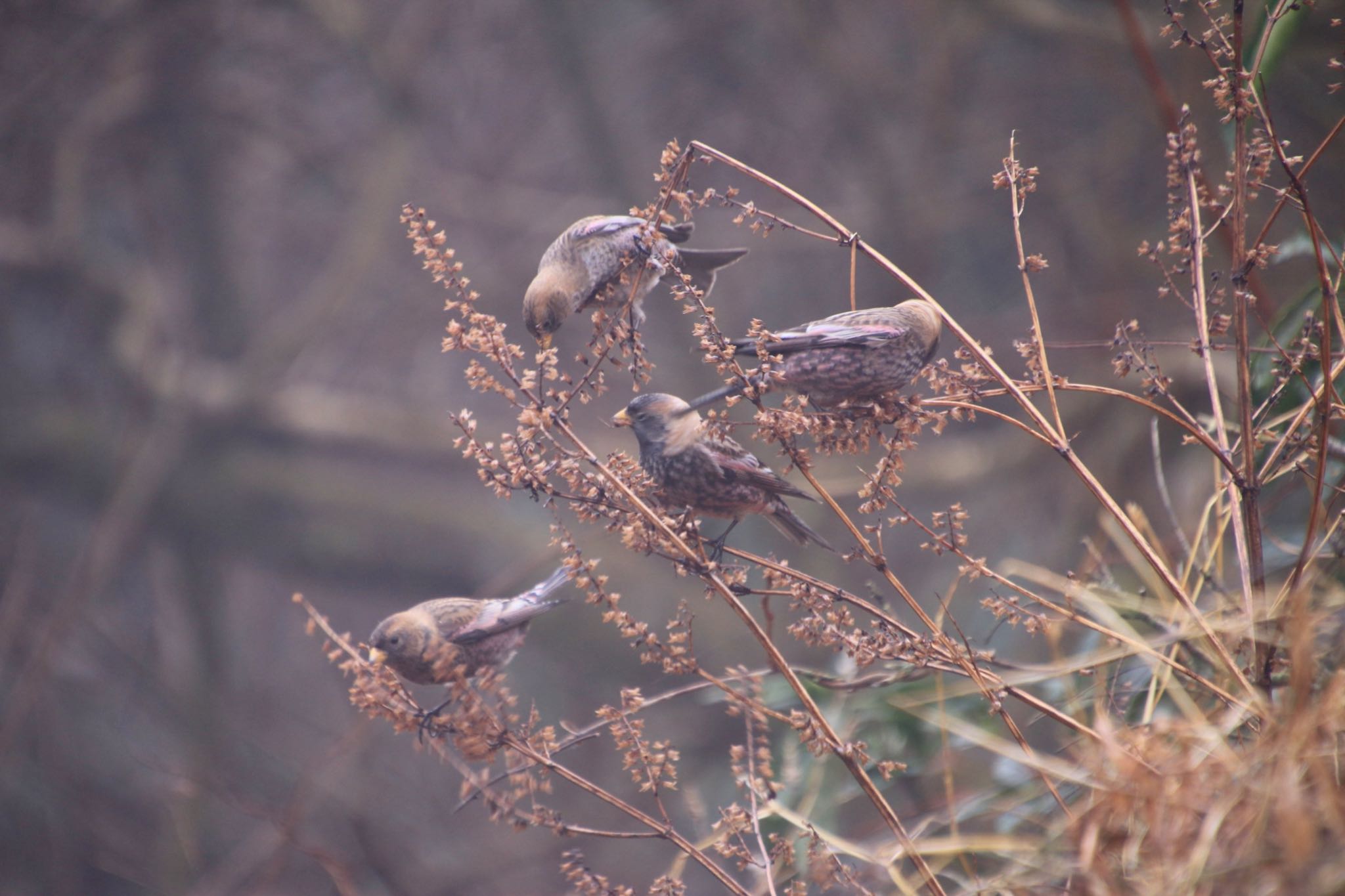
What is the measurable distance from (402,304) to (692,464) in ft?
12.7

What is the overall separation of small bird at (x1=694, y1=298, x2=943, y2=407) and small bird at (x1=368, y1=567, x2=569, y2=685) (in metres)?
0.41

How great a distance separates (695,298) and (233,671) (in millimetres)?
4061

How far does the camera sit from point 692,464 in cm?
132

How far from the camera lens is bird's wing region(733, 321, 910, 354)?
115 centimetres

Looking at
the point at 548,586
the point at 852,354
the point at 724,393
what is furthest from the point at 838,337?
the point at 548,586

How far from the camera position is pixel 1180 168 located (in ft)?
3.00

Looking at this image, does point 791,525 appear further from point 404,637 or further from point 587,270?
point 404,637

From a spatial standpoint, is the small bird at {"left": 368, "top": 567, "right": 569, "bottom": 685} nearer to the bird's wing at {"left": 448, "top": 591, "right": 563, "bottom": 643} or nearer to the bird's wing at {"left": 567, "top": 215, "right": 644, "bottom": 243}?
the bird's wing at {"left": 448, "top": 591, "right": 563, "bottom": 643}

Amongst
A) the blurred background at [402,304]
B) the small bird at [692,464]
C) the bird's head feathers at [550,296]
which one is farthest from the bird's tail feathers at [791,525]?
the blurred background at [402,304]

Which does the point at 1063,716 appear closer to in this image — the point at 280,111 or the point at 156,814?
the point at 280,111

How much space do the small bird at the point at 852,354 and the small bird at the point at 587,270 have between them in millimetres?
223

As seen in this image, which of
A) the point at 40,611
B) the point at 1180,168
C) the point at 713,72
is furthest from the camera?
the point at 713,72

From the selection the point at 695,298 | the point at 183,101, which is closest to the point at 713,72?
the point at 183,101

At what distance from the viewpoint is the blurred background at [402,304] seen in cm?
344
